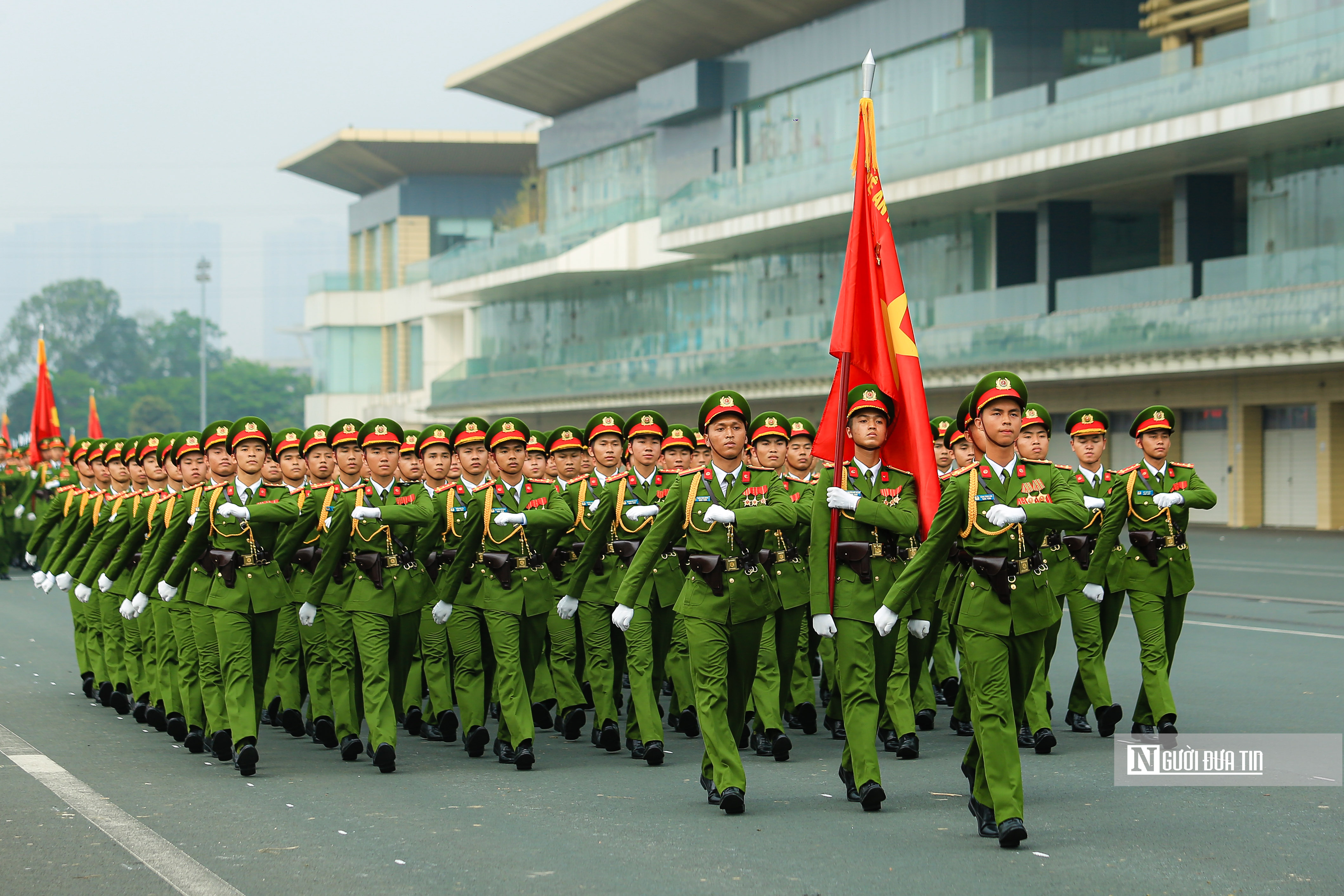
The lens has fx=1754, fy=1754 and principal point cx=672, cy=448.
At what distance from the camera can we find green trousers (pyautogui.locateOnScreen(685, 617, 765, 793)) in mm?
8383

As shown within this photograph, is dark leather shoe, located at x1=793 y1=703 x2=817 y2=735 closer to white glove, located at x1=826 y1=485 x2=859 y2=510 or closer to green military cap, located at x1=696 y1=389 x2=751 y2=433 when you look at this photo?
green military cap, located at x1=696 y1=389 x2=751 y2=433

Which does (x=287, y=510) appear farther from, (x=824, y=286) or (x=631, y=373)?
(x=631, y=373)

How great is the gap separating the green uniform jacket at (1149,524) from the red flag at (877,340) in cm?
204

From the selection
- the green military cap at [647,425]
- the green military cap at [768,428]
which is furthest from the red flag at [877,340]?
the green military cap at [647,425]

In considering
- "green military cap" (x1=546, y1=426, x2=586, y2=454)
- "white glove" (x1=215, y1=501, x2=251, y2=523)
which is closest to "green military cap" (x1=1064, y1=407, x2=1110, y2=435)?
"green military cap" (x1=546, y1=426, x2=586, y2=454)

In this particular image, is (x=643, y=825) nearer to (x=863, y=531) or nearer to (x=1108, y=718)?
(x=863, y=531)

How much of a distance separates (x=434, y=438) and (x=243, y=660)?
1.87 m

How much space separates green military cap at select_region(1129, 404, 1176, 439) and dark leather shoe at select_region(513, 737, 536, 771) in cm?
427

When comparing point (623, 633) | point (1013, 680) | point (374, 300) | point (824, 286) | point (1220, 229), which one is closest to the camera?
point (1013, 680)

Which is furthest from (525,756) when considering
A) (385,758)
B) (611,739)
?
(611,739)

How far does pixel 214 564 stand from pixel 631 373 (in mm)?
41967

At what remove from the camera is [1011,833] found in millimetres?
7434

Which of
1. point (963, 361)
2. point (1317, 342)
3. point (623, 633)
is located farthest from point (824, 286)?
point (623, 633)

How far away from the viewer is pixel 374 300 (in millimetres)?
77750
